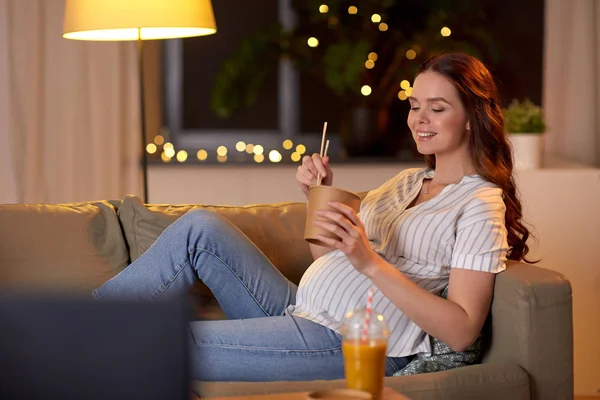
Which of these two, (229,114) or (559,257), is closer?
(559,257)

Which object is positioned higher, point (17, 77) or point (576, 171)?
point (17, 77)

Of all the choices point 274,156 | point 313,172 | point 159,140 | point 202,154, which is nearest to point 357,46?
point 274,156

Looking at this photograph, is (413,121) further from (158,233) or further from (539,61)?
(539,61)


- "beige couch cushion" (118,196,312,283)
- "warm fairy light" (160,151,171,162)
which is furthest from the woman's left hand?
"warm fairy light" (160,151,171,162)

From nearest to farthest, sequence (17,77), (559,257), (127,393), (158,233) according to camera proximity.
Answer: (127,393) → (158,233) → (559,257) → (17,77)

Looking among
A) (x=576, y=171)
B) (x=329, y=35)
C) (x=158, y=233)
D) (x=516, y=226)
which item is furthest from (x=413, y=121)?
(x=329, y=35)

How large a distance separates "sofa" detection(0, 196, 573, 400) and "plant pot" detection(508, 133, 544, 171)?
109 cm

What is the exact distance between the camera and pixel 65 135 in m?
3.94

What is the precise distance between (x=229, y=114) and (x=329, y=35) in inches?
23.3

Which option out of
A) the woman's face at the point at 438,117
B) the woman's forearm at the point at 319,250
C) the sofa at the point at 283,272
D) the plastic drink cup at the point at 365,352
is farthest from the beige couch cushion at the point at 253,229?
the plastic drink cup at the point at 365,352

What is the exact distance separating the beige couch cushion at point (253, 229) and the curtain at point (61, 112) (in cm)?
130

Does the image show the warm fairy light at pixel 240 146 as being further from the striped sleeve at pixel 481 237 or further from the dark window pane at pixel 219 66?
the striped sleeve at pixel 481 237

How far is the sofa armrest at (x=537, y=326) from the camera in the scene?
2.04 m

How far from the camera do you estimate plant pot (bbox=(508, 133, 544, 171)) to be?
351 centimetres
